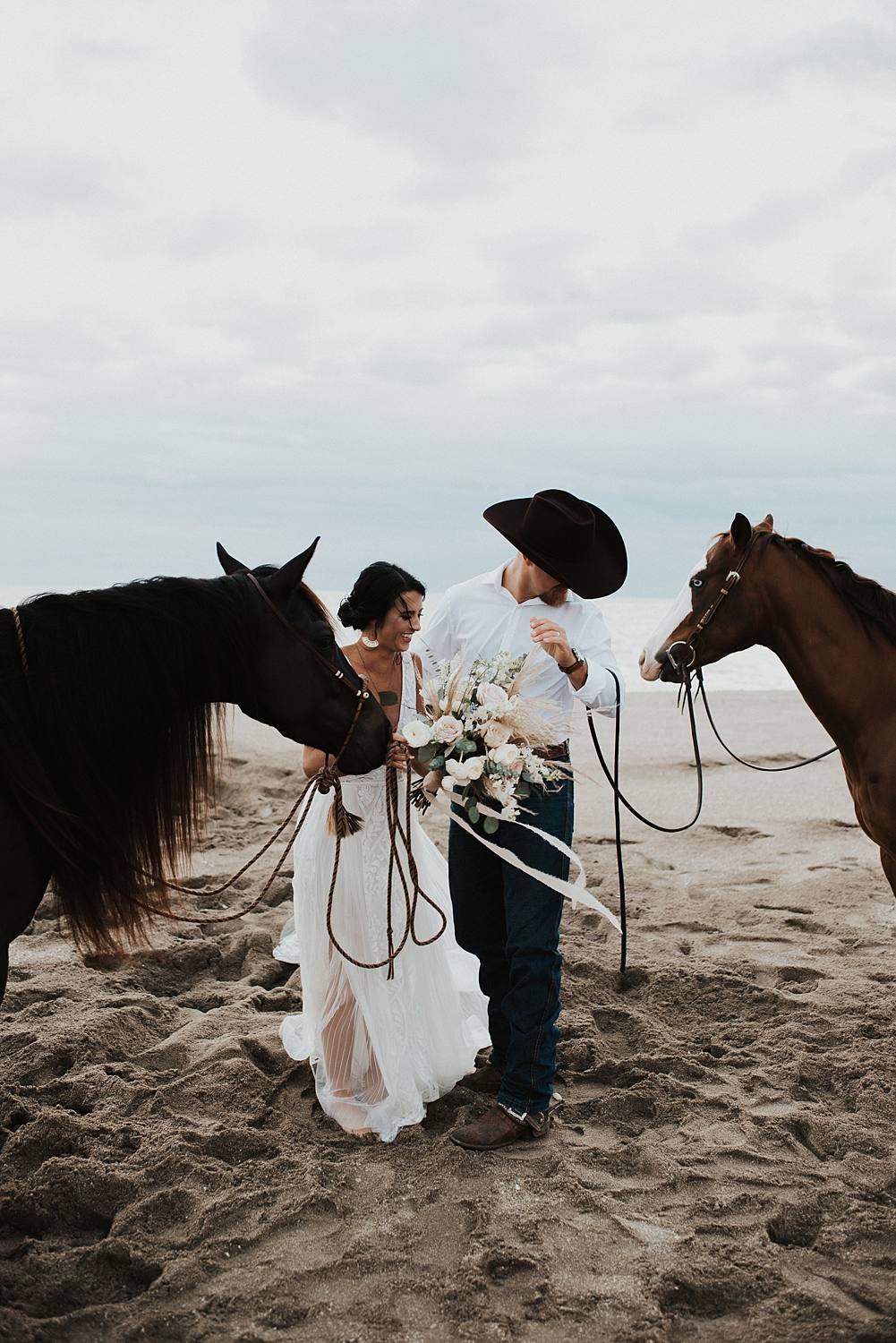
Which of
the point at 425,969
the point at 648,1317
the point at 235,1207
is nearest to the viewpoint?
the point at 648,1317

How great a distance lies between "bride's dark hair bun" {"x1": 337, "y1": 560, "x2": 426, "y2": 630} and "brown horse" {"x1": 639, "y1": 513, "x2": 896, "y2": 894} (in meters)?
1.12

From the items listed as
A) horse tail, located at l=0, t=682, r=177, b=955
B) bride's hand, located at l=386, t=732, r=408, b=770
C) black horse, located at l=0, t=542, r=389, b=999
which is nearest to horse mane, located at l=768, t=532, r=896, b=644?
bride's hand, located at l=386, t=732, r=408, b=770

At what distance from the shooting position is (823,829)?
22.8ft

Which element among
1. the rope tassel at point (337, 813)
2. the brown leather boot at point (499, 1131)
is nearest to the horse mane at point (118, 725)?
the rope tassel at point (337, 813)

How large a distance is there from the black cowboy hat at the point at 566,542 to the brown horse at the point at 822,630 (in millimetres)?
683

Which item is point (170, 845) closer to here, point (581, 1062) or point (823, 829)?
point (581, 1062)

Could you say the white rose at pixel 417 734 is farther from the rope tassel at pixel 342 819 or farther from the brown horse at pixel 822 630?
the brown horse at pixel 822 630

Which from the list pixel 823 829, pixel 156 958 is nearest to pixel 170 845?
pixel 156 958

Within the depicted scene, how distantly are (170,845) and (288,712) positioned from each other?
49 cm

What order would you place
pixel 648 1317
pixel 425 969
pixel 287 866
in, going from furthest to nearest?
pixel 287 866 < pixel 425 969 < pixel 648 1317

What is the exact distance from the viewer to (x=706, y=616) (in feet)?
12.5

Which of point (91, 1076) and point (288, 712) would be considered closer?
point (288, 712)

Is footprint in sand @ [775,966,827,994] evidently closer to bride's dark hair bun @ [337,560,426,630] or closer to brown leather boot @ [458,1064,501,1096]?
brown leather boot @ [458,1064,501,1096]

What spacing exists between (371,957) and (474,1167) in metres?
0.70
